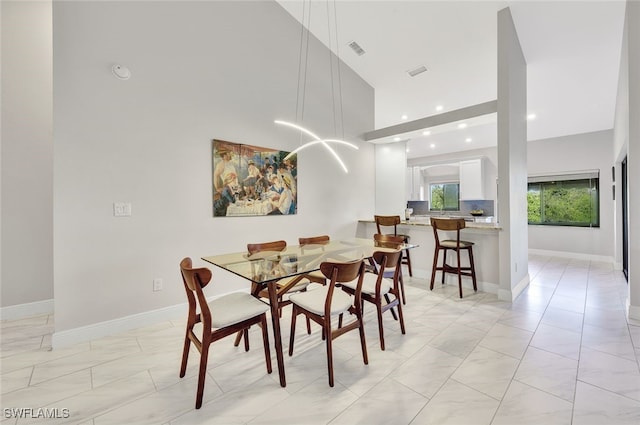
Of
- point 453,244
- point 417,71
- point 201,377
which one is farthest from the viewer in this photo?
point 417,71

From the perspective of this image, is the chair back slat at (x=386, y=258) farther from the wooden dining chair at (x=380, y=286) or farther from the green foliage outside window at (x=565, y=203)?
the green foliage outside window at (x=565, y=203)

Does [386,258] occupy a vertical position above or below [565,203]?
below

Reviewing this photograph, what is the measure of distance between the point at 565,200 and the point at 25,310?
30.8ft

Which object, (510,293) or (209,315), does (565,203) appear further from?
(209,315)

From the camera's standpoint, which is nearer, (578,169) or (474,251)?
(474,251)

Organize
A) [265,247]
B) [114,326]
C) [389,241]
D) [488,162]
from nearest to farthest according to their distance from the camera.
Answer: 1. [114,326]
2. [265,247]
3. [389,241]
4. [488,162]

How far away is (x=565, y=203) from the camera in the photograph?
6168 mm

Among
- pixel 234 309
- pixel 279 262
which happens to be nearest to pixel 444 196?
pixel 279 262

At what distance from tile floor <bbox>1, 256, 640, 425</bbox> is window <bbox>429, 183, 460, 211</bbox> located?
6.04m

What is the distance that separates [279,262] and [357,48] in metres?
3.98

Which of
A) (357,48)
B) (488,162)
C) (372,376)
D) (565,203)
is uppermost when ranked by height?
(357,48)

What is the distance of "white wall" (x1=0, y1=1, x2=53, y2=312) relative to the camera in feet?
9.95

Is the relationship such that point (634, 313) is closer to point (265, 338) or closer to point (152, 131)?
point (265, 338)

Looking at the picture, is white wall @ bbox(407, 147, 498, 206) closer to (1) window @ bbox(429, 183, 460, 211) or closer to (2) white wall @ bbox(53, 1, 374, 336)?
(1) window @ bbox(429, 183, 460, 211)
